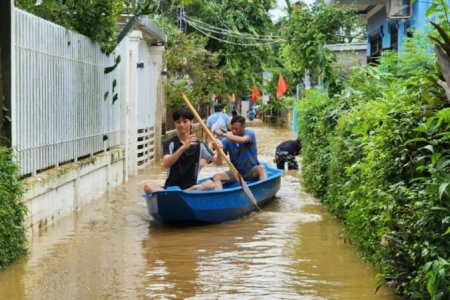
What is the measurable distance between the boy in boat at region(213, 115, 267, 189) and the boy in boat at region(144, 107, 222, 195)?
1360 mm

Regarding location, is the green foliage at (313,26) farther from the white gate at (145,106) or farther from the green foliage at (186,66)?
the green foliage at (186,66)

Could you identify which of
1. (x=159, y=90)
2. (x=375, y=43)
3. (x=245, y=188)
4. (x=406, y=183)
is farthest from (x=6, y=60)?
→ (x=375, y=43)

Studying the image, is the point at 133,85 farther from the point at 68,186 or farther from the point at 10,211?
the point at 10,211

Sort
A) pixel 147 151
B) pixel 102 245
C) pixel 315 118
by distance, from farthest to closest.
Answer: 1. pixel 147 151
2. pixel 315 118
3. pixel 102 245

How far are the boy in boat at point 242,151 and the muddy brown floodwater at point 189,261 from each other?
75cm

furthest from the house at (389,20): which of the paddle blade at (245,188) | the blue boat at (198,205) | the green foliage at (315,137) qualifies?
the blue boat at (198,205)

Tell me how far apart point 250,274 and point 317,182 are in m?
5.66

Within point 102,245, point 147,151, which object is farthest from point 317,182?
point 147,151

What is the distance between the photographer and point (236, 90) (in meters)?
43.5

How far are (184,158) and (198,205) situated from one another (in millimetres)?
766

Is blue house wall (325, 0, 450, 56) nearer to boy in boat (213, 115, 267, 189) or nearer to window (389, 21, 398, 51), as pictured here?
window (389, 21, 398, 51)

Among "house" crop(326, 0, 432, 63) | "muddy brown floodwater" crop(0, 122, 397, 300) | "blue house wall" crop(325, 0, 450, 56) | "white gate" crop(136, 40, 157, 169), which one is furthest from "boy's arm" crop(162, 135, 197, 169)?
"white gate" crop(136, 40, 157, 169)

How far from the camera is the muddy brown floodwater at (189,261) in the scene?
738 centimetres

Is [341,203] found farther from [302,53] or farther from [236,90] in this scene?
[236,90]
